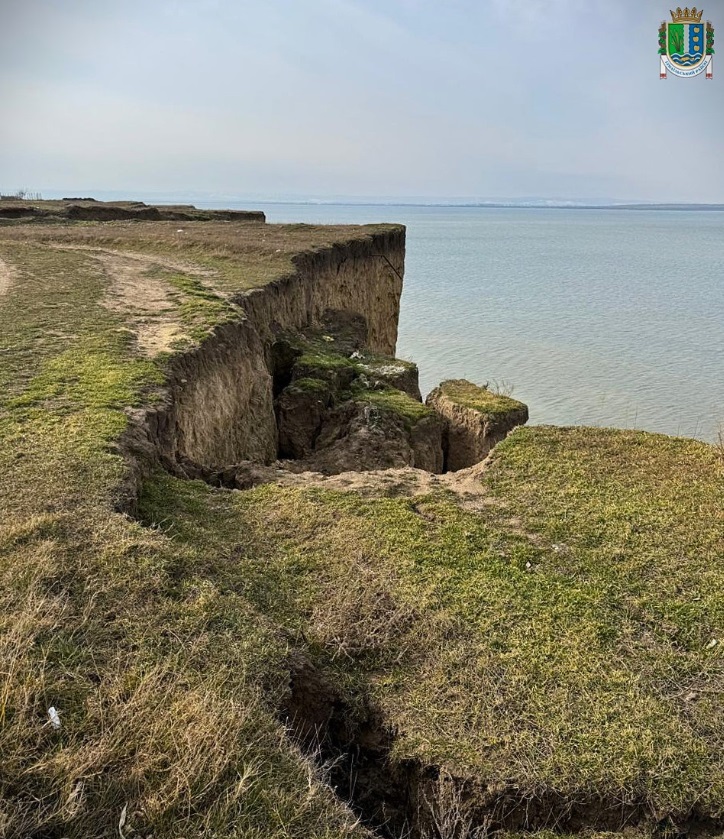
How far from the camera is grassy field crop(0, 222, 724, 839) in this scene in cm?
333

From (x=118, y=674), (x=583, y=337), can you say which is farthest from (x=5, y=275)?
(x=583, y=337)

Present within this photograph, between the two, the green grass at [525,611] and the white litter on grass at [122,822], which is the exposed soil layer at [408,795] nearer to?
the green grass at [525,611]

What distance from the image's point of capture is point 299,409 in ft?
40.5

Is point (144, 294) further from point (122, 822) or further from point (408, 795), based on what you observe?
point (122, 822)

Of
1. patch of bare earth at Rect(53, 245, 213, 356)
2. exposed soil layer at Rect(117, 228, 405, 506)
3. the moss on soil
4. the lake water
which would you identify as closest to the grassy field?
exposed soil layer at Rect(117, 228, 405, 506)

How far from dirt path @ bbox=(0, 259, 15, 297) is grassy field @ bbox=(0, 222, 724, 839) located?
658cm

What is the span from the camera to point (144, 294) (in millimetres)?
13594

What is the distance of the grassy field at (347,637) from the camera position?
3.33 m

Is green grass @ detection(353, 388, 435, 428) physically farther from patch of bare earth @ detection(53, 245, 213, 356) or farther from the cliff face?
patch of bare earth @ detection(53, 245, 213, 356)

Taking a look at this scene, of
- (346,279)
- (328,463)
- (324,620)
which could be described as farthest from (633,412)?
(324,620)

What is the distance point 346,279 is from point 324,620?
1689 centimetres

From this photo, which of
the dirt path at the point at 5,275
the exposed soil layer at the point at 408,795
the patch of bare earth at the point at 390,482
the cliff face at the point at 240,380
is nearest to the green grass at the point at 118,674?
the exposed soil layer at the point at 408,795

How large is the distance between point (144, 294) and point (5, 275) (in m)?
3.63

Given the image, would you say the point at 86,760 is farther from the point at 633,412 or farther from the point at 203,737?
the point at 633,412
